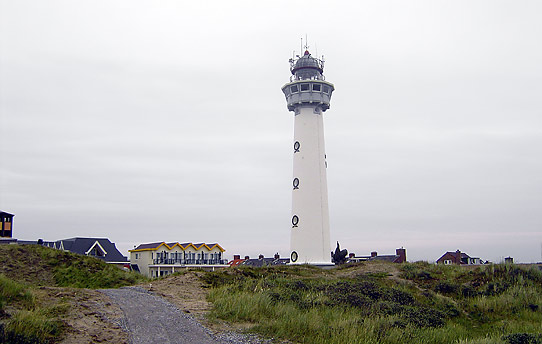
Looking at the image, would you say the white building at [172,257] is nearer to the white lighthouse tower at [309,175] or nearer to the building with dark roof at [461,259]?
the white lighthouse tower at [309,175]

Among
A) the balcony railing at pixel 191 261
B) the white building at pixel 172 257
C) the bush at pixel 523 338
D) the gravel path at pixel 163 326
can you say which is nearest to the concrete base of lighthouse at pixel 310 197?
the white building at pixel 172 257

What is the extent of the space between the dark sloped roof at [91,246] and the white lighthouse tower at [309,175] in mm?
27316

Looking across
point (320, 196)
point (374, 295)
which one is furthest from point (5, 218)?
point (374, 295)

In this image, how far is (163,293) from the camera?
17.8 meters

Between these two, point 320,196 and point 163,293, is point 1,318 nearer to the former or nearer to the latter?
point 163,293

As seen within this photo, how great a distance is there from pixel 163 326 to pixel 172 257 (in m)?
45.6

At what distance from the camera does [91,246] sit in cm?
5859

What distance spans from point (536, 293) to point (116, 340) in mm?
17612

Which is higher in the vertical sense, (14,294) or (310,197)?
(310,197)

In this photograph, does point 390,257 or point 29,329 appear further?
point 390,257

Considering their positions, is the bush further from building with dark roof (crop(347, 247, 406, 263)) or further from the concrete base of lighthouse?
building with dark roof (crop(347, 247, 406, 263))

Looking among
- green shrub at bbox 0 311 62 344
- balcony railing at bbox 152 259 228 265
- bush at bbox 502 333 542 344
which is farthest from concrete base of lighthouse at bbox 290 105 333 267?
green shrub at bbox 0 311 62 344

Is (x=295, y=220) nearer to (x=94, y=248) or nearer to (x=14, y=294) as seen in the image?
(x=14, y=294)

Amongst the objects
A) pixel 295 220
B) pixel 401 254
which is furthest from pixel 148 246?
pixel 401 254
